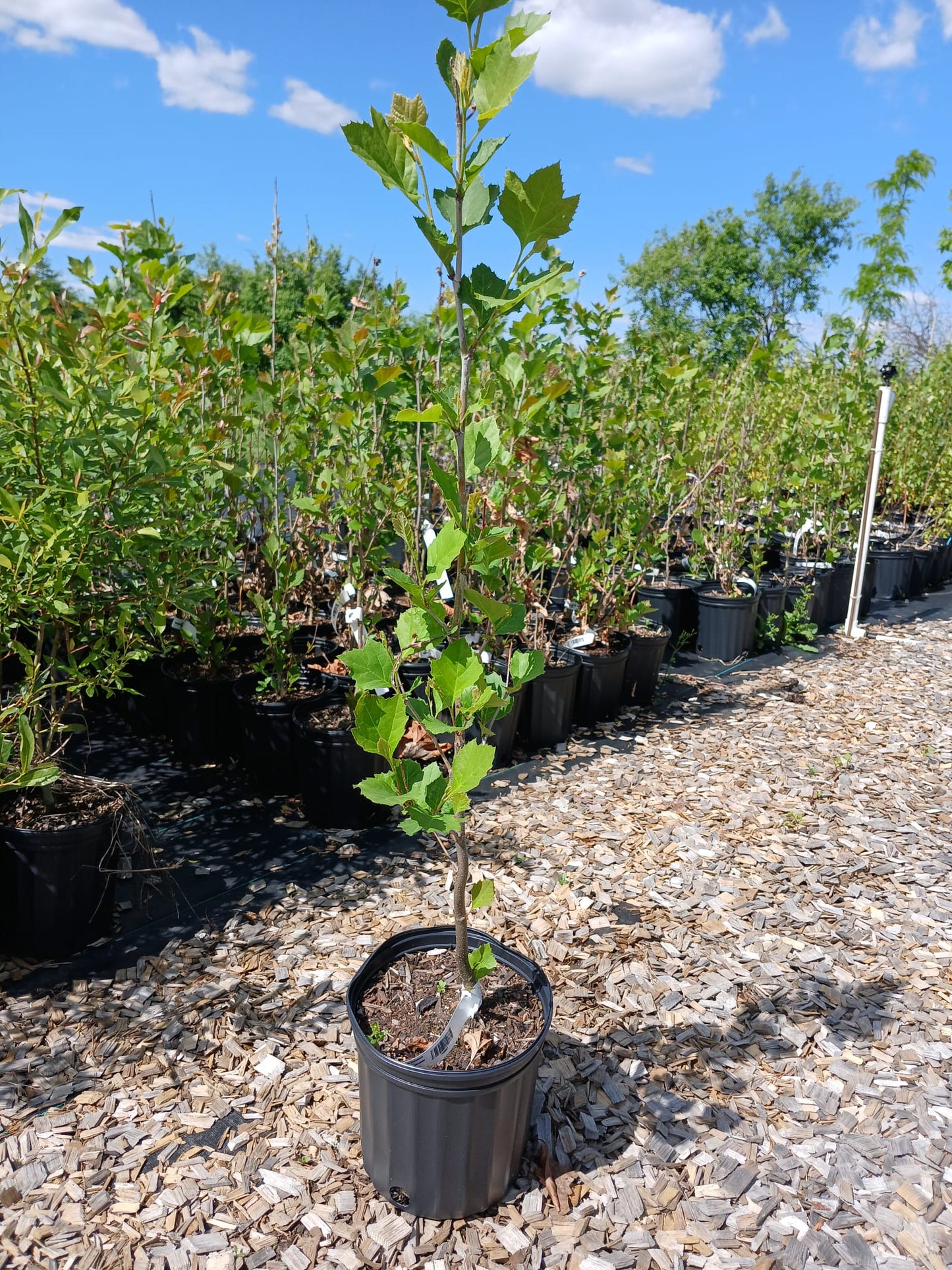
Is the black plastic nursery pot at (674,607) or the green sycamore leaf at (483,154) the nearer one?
the green sycamore leaf at (483,154)

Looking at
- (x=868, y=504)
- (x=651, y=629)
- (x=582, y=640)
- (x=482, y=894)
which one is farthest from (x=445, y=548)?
(x=868, y=504)

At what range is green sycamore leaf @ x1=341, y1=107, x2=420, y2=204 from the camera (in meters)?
1.30

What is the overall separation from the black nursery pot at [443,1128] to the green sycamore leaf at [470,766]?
50cm

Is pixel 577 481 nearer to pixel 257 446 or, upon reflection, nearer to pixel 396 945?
pixel 257 446

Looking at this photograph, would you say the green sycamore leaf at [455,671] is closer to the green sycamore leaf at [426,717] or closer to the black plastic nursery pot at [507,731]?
the green sycamore leaf at [426,717]

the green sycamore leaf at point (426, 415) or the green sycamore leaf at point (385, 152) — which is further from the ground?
the green sycamore leaf at point (385, 152)

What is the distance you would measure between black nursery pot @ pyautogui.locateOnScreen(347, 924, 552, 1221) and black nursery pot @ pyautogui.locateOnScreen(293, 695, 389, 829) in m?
1.30

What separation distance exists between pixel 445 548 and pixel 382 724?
1.06ft

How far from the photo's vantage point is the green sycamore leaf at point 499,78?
1.24 m

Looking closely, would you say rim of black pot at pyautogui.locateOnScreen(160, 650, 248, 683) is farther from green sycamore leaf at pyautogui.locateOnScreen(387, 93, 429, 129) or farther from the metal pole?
the metal pole

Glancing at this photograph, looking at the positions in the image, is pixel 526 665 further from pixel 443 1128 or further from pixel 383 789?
pixel 443 1128

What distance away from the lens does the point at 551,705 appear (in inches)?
150

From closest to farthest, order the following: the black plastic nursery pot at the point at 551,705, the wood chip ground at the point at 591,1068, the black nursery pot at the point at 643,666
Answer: the wood chip ground at the point at 591,1068, the black plastic nursery pot at the point at 551,705, the black nursery pot at the point at 643,666

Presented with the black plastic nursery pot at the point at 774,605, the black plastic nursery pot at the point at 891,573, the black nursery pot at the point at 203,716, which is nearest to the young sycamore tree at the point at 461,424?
the black nursery pot at the point at 203,716
